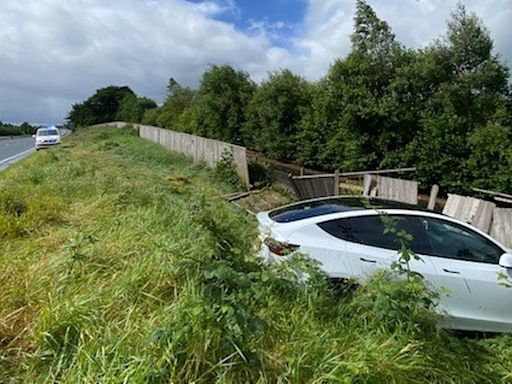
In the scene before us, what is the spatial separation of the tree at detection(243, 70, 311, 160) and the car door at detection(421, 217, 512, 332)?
1123cm

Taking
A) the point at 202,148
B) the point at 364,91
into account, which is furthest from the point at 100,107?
the point at 364,91

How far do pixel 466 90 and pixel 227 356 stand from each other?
1045 centimetres

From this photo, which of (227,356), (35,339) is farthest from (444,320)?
(35,339)

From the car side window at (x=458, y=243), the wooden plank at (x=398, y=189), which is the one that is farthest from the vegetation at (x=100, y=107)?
the car side window at (x=458, y=243)

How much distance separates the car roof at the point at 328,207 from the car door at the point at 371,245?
0.72 ft

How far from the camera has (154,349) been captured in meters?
2.43

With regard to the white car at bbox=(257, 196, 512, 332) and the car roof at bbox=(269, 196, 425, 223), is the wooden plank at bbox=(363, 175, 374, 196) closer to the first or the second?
the car roof at bbox=(269, 196, 425, 223)

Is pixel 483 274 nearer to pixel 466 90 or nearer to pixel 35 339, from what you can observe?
pixel 35 339

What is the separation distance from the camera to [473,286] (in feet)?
14.0

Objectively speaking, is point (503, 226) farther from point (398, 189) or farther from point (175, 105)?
point (175, 105)

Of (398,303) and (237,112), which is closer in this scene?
(398,303)

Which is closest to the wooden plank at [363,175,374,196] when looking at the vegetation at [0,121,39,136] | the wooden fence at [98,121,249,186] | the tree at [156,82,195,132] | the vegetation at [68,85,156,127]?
the wooden fence at [98,121,249,186]

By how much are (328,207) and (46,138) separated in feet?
100

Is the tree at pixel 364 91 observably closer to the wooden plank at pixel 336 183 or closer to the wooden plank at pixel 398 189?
the wooden plank at pixel 336 183
